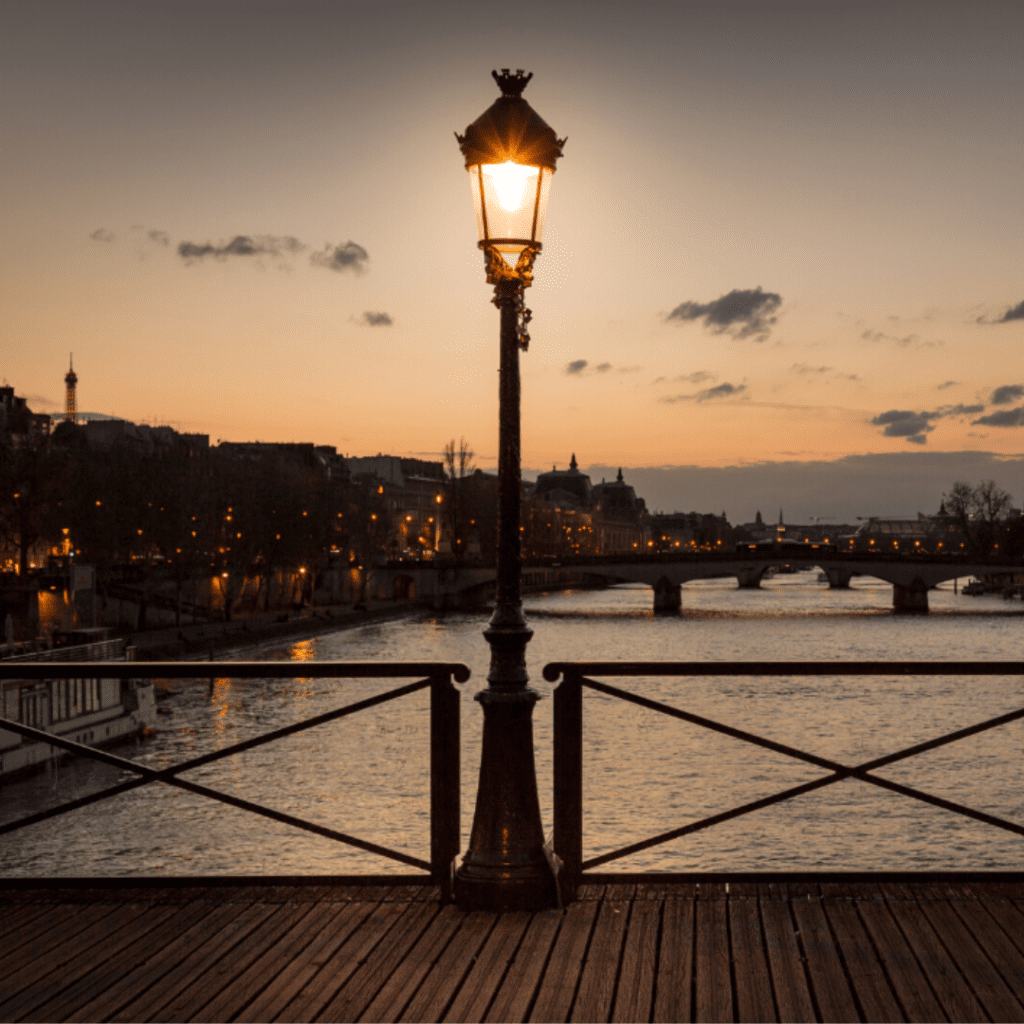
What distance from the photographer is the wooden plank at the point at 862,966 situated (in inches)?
172

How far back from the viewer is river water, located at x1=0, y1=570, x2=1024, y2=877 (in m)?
21.0

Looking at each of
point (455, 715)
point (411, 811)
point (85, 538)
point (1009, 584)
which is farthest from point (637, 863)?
point (1009, 584)

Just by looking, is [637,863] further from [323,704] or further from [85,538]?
[85,538]

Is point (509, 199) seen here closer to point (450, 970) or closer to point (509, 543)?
point (509, 543)

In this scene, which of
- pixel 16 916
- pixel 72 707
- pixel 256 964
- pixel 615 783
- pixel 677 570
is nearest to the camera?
pixel 256 964

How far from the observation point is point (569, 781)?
5.75 meters

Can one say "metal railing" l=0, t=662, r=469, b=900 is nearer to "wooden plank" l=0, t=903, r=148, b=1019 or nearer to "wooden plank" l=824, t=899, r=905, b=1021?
"wooden plank" l=0, t=903, r=148, b=1019

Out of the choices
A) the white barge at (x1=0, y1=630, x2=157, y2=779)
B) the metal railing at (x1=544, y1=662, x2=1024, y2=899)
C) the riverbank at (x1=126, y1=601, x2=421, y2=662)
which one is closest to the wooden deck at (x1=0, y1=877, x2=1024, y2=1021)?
the metal railing at (x1=544, y1=662, x2=1024, y2=899)

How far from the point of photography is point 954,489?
132750 millimetres

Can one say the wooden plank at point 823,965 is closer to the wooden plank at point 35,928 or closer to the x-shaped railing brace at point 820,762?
the x-shaped railing brace at point 820,762

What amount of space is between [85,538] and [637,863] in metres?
47.2

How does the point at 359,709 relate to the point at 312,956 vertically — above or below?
above

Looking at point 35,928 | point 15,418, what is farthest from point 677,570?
point 35,928

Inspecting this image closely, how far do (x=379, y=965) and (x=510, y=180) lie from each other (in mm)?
3550
